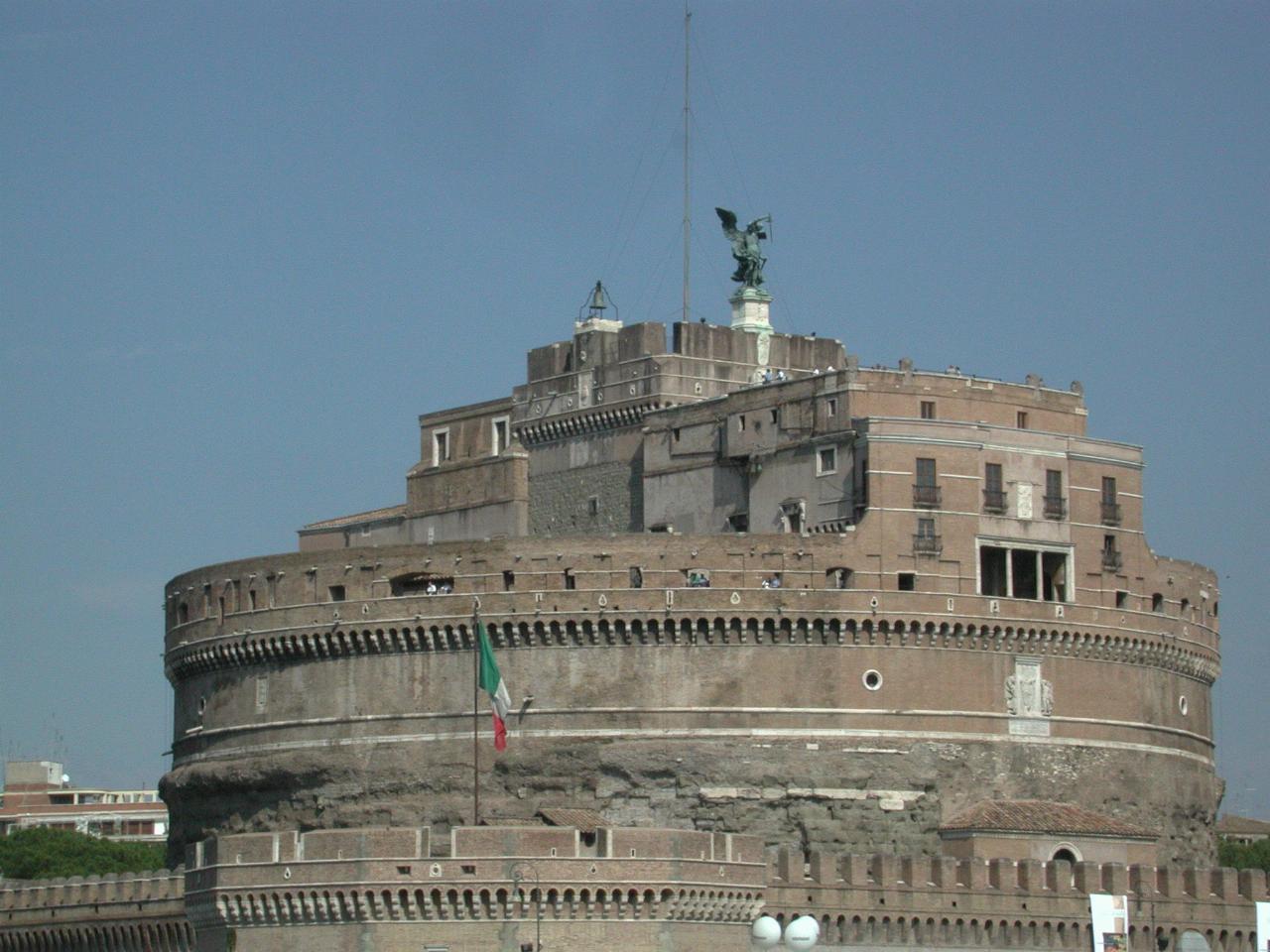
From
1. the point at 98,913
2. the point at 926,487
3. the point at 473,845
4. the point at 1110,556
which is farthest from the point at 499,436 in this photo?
the point at 473,845

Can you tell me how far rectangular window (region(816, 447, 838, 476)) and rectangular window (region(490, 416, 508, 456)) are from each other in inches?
590

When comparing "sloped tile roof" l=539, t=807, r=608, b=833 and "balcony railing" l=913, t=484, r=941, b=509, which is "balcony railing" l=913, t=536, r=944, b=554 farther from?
"sloped tile roof" l=539, t=807, r=608, b=833

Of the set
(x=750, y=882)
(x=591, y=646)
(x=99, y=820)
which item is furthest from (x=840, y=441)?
(x=99, y=820)

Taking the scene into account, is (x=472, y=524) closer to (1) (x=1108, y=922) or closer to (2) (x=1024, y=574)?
(2) (x=1024, y=574)

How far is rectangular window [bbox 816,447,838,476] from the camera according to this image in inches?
3115

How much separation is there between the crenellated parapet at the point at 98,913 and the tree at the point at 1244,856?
46331 mm

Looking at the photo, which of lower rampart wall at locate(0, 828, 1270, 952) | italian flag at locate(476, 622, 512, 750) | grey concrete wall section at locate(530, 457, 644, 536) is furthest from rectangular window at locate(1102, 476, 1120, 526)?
italian flag at locate(476, 622, 512, 750)

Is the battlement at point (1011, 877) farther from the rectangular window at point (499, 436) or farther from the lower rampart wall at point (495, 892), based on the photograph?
the rectangular window at point (499, 436)

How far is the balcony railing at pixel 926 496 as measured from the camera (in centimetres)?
7788

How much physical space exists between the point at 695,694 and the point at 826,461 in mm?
7149

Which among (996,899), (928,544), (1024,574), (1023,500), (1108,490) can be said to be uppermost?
(1108,490)

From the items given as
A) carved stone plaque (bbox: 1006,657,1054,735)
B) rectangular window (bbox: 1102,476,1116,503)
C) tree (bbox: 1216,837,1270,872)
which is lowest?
tree (bbox: 1216,837,1270,872)

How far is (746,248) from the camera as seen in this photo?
9100cm

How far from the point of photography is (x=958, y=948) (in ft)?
230
